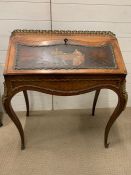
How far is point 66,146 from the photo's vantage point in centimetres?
155

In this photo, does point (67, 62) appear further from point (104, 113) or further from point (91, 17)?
point (104, 113)

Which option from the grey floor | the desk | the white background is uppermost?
the white background

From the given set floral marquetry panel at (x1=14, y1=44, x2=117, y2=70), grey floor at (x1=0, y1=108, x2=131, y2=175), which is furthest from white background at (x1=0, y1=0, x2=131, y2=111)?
grey floor at (x1=0, y1=108, x2=131, y2=175)

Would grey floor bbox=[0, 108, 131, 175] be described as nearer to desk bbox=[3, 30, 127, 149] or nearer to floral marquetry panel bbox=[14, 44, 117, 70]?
desk bbox=[3, 30, 127, 149]

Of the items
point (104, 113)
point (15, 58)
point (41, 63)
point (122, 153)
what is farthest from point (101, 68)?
point (104, 113)

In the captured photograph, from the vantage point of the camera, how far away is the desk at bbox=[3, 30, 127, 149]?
112 cm

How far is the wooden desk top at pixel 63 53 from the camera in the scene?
112 centimetres

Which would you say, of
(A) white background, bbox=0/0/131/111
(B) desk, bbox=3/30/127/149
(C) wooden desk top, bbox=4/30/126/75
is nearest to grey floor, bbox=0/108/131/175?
(B) desk, bbox=3/30/127/149

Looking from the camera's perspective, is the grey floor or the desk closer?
the desk

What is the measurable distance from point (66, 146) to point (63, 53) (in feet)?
2.02

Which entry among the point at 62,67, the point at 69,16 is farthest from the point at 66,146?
the point at 69,16

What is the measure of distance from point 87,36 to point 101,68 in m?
0.27

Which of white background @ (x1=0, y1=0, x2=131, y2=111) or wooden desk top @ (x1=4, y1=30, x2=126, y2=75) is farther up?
white background @ (x1=0, y1=0, x2=131, y2=111)

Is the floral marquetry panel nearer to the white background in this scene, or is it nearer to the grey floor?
the white background
